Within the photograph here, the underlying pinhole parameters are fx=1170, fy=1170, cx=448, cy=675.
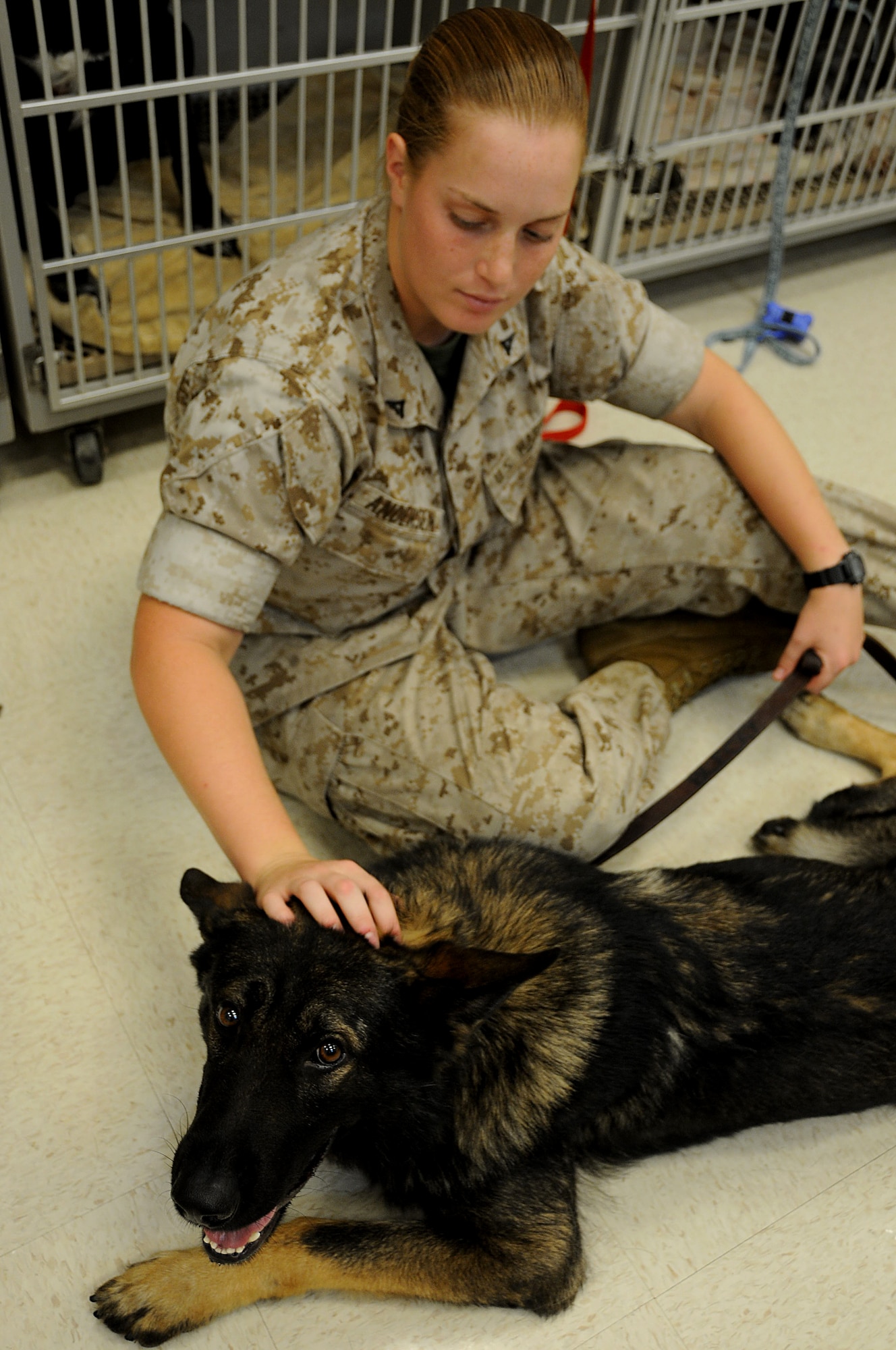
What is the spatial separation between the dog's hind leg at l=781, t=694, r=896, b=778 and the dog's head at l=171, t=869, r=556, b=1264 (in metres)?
1.25

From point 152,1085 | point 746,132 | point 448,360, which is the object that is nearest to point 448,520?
point 448,360

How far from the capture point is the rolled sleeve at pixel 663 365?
2.08m

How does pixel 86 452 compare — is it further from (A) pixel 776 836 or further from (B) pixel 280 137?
(A) pixel 776 836

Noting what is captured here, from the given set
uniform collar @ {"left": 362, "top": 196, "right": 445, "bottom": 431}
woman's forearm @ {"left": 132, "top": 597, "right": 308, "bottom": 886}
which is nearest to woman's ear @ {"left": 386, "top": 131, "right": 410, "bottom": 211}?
uniform collar @ {"left": 362, "top": 196, "right": 445, "bottom": 431}

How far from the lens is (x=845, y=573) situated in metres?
2.15

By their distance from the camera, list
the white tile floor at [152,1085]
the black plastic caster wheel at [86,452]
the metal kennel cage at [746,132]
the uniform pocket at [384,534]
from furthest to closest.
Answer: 1. the metal kennel cage at [746,132]
2. the black plastic caster wheel at [86,452]
3. the uniform pocket at [384,534]
4. the white tile floor at [152,1085]

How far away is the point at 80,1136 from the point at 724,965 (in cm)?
98

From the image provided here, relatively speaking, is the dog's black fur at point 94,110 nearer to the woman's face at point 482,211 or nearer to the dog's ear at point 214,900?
the woman's face at point 482,211

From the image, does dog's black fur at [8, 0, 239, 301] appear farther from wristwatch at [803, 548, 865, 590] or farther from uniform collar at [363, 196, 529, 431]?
wristwatch at [803, 548, 865, 590]

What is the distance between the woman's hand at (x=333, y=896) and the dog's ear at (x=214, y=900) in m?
0.02

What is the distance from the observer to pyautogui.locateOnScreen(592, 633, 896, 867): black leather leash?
2.07 m

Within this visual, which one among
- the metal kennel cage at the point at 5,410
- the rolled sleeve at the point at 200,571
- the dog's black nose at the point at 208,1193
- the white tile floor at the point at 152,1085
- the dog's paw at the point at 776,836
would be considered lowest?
the white tile floor at the point at 152,1085

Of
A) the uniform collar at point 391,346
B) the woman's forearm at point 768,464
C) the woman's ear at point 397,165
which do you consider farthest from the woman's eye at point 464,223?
the woman's forearm at point 768,464

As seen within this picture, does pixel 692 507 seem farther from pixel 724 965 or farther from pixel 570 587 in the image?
pixel 724 965
